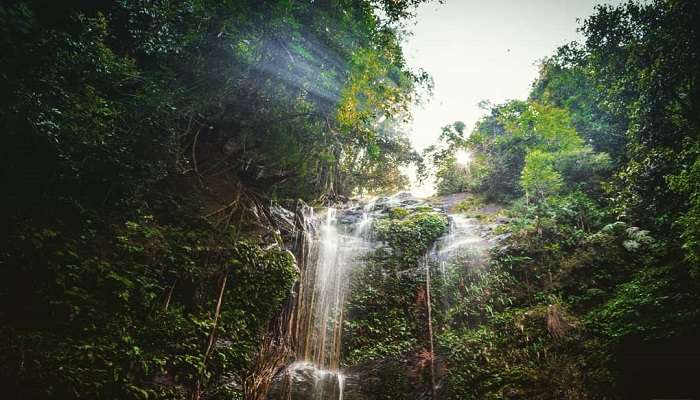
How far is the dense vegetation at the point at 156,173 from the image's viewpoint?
14.7 feet

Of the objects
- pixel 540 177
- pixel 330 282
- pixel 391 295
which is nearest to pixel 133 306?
pixel 330 282

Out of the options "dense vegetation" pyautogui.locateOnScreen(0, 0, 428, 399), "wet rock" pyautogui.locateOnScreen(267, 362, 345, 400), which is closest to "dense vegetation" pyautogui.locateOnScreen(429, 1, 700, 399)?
"wet rock" pyautogui.locateOnScreen(267, 362, 345, 400)

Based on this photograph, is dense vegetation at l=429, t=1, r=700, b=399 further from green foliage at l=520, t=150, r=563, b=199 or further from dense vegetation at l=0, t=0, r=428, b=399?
dense vegetation at l=0, t=0, r=428, b=399

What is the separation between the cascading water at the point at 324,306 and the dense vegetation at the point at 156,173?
3.37ft

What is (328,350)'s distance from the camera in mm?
8180

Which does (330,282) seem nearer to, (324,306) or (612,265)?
(324,306)

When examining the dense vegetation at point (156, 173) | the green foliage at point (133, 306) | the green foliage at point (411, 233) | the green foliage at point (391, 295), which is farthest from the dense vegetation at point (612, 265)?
the dense vegetation at point (156, 173)

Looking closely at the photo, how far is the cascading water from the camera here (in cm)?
740

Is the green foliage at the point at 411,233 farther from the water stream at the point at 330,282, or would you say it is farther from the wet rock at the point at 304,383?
the wet rock at the point at 304,383

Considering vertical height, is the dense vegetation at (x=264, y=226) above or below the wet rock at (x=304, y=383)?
above

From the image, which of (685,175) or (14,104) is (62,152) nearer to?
(14,104)

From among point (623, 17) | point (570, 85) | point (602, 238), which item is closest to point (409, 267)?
Answer: point (602, 238)

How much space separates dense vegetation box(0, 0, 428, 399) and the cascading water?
1.03 m

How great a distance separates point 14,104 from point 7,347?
10.5ft
